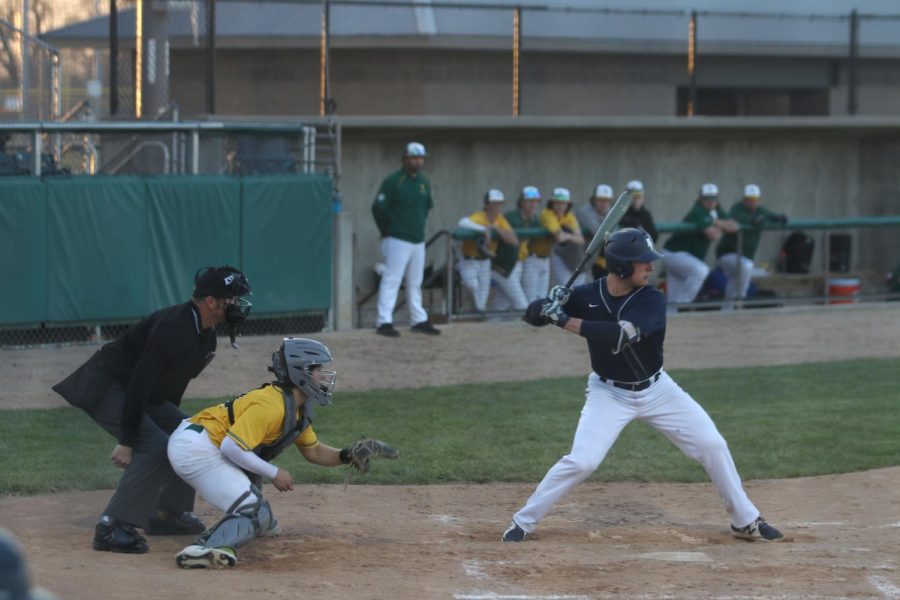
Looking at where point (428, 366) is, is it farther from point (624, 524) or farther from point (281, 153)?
point (624, 524)

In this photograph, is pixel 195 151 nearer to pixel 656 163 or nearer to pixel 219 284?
pixel 219 284

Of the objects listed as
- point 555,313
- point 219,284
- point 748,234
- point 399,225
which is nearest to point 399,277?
point 399,225

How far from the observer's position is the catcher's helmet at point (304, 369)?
6207mm

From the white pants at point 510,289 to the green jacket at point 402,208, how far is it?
1.41 metres

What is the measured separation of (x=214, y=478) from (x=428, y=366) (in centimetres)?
643

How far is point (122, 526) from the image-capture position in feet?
21.1

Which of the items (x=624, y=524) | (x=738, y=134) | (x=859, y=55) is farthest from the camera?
(x=859, y=55)

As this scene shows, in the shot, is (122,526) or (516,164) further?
(516,164)

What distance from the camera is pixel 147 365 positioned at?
6309mm

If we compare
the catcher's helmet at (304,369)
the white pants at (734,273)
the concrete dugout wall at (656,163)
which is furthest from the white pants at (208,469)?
the white pants at (734,273)

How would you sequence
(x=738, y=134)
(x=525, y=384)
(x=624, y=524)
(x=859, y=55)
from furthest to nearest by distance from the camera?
(x=859, y=55) < (x=738, y=134) < (x=525, y=384) < (x=624, y=524)

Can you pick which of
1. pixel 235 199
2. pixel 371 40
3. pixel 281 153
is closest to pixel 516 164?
pixel 371 40

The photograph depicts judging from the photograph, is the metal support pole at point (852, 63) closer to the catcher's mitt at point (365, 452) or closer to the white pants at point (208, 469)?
the catcher's mitt at point (365, 452)

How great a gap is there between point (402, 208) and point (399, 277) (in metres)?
0.70
